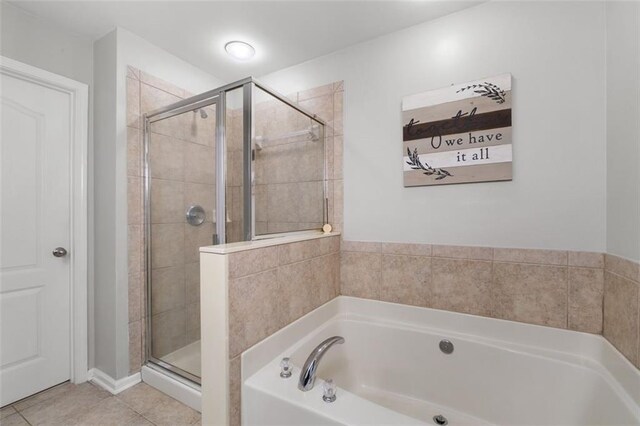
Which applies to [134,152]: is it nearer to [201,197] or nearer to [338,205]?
[201,197]

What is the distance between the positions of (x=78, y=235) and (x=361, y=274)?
192 cm

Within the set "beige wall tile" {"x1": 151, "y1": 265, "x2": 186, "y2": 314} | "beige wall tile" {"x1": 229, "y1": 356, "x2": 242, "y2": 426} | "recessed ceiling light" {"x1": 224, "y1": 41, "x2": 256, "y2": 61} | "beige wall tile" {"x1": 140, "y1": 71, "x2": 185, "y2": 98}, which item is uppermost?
"recessed ceiling light" {"x1": 224, "y1": 41, "x2": 256, "y2": 61}

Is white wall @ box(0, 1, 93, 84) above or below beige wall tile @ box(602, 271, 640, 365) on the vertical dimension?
above

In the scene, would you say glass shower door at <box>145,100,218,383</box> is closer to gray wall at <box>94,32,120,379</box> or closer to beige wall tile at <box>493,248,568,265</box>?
gray wall at <box>94,32,120,379</box>

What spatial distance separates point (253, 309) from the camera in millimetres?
1206

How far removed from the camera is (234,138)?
4.91 feet

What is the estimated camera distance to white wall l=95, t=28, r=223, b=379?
1765 mm

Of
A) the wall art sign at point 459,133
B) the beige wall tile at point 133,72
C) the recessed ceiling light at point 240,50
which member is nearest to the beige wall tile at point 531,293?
the wall art sign at point 459,133

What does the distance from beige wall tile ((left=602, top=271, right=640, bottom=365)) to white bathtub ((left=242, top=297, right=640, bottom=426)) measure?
0.05m

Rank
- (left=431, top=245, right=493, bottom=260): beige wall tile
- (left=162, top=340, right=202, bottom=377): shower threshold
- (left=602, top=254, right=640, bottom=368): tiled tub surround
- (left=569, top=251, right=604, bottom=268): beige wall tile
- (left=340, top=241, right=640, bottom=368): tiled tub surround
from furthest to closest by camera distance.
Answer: (left=162, top=340, right=202, bottom=377): shower threshold
(left=431, top=245, right=493, bottom=260): beige wall tile
(left=569, top=251, right=604, bottom=268): beige wall tile
(left=340, top=241, right=640, bottom=368): tiled tub surround
(left=602, top=254, right=640, bottom=368): tiled tub surround

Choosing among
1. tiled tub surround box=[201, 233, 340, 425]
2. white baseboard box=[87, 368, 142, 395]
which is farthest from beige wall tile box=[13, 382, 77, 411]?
tiled tub surround box=[201, 233, 340, 425]

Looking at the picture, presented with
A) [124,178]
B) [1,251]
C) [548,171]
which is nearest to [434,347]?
[548,171]

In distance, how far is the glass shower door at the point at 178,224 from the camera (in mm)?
1662

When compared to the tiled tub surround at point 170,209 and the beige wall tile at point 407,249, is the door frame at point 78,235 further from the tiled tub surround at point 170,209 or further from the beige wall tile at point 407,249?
the beige wall tile at point 407,249
